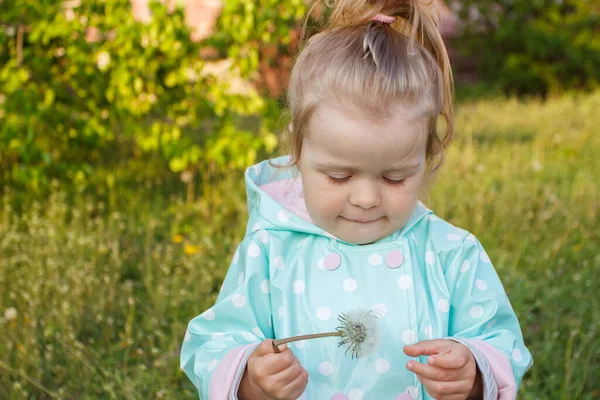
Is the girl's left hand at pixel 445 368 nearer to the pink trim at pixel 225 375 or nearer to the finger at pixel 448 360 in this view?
the finger at pixel 448 360

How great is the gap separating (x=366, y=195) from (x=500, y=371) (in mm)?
471

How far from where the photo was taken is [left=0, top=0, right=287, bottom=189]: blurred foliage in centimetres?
363

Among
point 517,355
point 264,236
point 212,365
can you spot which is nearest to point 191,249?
point 264,236

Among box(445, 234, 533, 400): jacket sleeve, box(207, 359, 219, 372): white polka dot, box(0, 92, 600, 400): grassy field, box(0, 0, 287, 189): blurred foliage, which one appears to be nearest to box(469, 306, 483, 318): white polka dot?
box(445, 234, 533, 400): jacket sleeve

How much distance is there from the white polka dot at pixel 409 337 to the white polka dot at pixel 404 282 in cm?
10

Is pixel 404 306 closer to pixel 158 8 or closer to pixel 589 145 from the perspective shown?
pixel 158 8

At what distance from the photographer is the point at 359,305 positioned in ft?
5.31

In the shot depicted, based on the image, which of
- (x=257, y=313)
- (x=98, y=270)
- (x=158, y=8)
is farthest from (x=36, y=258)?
(x=257, y=313)

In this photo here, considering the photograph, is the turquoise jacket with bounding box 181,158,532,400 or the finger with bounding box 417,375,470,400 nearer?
the finger with bounding box 417,375,470,400

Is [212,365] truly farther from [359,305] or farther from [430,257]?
[430,257]

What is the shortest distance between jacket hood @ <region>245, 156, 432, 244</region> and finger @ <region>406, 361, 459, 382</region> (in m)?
0.33

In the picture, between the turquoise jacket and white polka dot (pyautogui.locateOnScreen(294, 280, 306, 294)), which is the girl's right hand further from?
white polka dot (pyautogui.locateOnScreen(294, 280, 306, 294))

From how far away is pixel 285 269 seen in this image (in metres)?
1.69

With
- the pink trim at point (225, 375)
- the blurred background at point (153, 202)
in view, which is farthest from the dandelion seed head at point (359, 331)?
the blurred background at point (153, 202)
